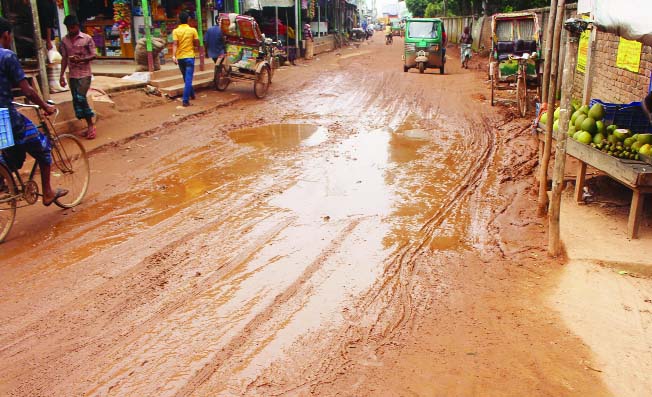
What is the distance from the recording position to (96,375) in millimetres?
3293

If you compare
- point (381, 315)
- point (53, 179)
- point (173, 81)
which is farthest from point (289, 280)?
point (173, 81)

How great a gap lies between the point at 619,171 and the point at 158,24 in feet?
48.4

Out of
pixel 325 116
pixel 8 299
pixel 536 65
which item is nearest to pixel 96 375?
pixel 8 299

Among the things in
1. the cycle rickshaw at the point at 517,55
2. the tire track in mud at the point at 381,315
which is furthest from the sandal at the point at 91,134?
the cycle rickshaw at the point at 517,55

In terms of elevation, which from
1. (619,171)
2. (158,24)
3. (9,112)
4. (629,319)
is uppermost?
(158,24)

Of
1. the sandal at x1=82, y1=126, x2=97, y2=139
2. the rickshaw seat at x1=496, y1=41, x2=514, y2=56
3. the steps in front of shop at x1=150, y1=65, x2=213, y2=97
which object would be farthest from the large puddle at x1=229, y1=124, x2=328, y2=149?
the rickshaw seat at x1=496, y1=41, x2=514, y2=56

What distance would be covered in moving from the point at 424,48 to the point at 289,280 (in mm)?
16442

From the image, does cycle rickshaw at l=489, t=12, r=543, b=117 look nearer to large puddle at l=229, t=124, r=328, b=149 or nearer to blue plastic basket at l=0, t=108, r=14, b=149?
large puddle at l=229, t=124, r=328, b=149

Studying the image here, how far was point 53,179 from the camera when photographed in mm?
7109

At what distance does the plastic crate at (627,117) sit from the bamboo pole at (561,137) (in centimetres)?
194

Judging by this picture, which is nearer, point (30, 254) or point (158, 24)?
point (30, 254)

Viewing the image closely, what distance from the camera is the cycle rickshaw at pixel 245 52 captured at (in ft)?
44.1

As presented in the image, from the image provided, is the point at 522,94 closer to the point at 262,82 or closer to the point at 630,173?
the point at 262,82

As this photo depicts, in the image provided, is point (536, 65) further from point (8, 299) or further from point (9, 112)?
point (8, 299)
